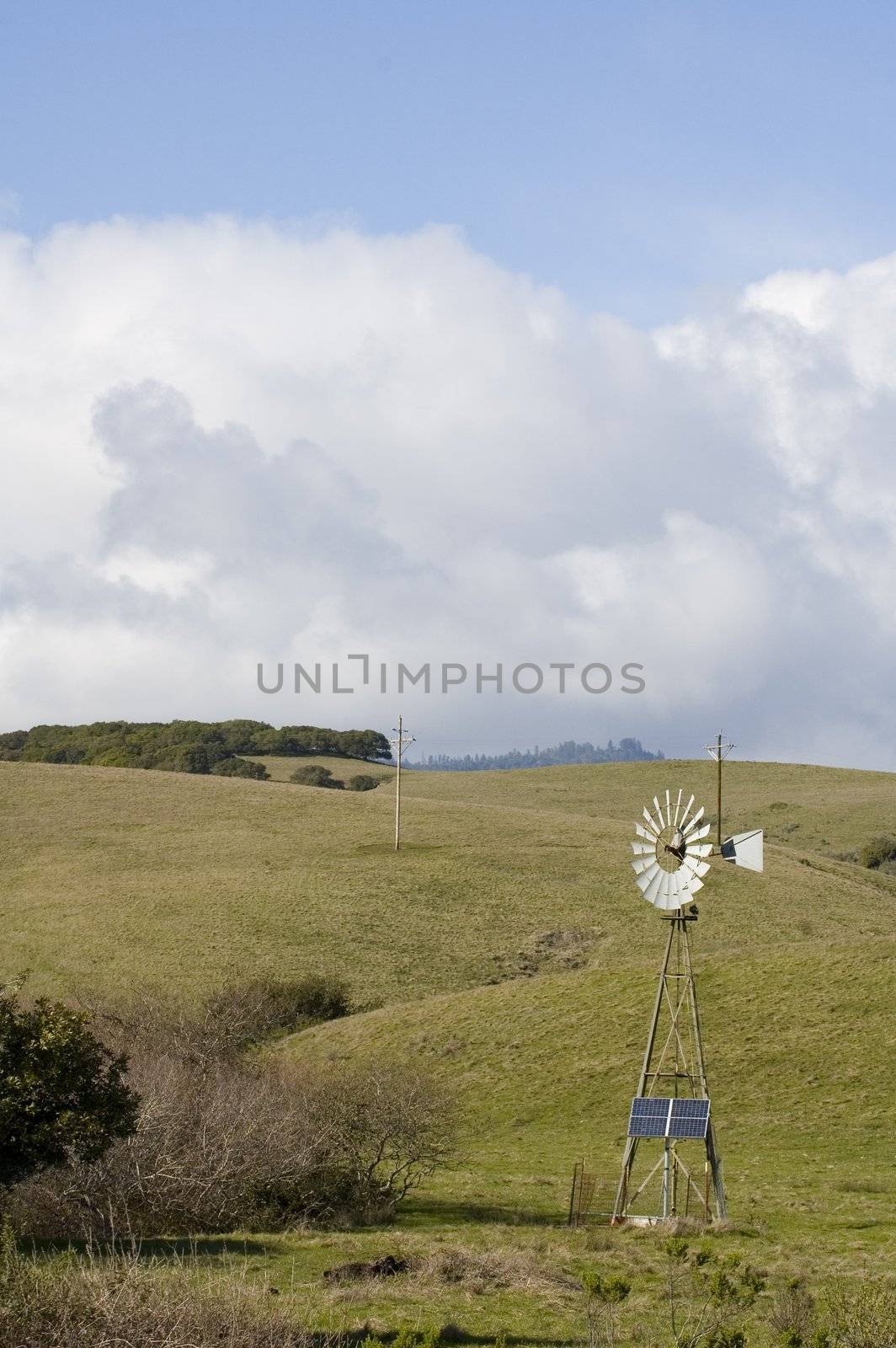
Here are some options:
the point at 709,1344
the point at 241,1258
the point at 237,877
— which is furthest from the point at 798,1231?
the point at 237,877

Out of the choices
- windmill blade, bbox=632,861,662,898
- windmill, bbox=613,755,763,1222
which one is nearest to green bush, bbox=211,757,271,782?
windmill, bbox=613,755,763,1222

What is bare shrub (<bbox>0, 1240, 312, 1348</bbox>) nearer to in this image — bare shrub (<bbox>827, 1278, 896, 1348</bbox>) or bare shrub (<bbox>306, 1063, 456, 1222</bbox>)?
bare shrub (<bbox>827, 1278, 896, 1348</bbox>)

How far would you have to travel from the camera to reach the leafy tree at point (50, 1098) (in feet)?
65.5

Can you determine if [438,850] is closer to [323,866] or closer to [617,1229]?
[323,866]

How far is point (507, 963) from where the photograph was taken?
55500mm

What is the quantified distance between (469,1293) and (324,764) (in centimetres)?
11947

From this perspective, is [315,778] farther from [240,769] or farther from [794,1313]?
[794,1313]

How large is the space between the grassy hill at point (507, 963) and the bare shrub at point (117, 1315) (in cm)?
499

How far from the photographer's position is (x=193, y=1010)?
42.2 meters

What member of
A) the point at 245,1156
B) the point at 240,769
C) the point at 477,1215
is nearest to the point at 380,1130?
the point at 477,1215

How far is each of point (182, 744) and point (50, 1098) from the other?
10857 cm

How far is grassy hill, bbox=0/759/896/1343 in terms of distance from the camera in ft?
83.0

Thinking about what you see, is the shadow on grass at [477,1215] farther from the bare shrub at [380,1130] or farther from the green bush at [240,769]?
the green bush at [240,769]

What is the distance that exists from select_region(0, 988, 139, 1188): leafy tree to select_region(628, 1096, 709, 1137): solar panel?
342 inches
